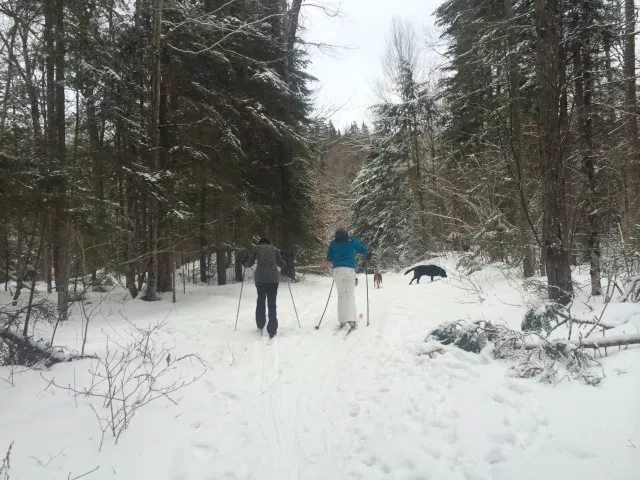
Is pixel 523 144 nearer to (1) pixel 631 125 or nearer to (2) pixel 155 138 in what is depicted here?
(1) pixel 631 125

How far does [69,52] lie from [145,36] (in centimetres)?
458

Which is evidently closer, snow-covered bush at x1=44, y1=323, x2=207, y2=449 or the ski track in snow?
the ski track in snow

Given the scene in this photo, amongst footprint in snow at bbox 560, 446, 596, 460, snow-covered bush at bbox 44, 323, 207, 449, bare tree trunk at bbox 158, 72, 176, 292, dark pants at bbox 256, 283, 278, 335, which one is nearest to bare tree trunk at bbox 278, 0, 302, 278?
bare tree trunk at bbox 158, 72, 176, 292

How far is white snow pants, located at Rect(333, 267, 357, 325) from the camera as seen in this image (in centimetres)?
702

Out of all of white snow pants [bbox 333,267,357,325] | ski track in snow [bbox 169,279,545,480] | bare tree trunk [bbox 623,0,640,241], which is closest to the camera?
ski track in snow [bbox 169,279,545,480]

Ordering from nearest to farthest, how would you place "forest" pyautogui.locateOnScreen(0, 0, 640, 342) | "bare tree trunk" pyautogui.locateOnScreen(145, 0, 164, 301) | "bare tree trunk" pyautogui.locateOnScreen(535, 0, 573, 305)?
1. "bare tree trunk" pyautogui.locateOnScreen(535, 0, 573, 305)
2. "forest" pyautogui.locateOnScreen(0, 0, 640, 342)
3. "bare tree trunk" pyautogui.locateOnScreen(145, 0, 164, 301)

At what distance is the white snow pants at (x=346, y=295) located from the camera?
7.02m

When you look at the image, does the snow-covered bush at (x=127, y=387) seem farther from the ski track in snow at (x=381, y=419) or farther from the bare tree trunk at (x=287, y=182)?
the bare tree trunk at (x=287, y=182)

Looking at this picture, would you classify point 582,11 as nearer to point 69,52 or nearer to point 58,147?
point 69,52

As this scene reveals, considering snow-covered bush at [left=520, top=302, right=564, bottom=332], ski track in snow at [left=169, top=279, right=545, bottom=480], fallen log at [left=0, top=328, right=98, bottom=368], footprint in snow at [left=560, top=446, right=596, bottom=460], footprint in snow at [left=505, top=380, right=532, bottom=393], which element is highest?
snow-covered bush at [left=520, top=302, right=564, bottom=332]

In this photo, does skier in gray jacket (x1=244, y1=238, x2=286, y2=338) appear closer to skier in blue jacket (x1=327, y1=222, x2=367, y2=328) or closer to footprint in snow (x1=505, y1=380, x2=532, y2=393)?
skier in blue jacket (x1=327, y1=222, x2=367, y2=328)

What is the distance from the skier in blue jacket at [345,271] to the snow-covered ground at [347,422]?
1.42 meters

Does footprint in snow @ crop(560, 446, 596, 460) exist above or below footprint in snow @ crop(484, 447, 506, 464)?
above

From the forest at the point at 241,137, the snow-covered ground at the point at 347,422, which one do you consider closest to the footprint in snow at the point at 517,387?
the snow-covered ground at the point at 347,422
